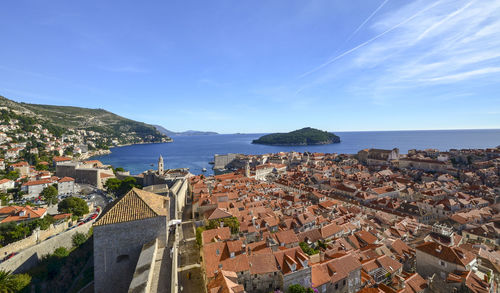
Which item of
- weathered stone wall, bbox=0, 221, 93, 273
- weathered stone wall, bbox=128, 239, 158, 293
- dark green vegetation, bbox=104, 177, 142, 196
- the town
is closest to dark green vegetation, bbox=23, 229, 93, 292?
the town

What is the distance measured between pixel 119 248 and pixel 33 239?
15754 millimetres

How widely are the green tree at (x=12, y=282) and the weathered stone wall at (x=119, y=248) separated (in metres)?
7.90

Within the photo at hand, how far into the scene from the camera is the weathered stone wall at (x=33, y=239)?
17.6 metres

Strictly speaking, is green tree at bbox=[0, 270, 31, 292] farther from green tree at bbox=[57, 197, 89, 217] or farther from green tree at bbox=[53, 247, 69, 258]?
green tree at bbox=[57, 197, 89, 217]

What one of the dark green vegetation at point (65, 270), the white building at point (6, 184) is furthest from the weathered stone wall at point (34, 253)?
the white building at point (6, 184)

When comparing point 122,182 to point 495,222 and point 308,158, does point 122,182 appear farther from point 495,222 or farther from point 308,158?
point 308,158

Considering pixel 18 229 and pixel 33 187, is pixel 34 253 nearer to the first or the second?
pixel 18 229

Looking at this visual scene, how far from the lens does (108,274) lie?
36.5 feet

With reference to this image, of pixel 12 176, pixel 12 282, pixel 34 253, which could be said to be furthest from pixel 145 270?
pixel 12 176

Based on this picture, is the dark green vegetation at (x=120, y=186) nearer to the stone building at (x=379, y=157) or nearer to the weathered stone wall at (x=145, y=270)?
the weathered stone wall at (x=145, y=270)

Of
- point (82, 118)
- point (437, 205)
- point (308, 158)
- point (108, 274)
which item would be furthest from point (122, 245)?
point (82, 118)

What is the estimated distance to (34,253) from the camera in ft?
58.0

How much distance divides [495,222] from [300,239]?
1031 inches

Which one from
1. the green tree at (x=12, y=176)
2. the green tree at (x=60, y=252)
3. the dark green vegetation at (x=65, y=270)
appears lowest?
the dark green vegetation at (x=65, y=270)
